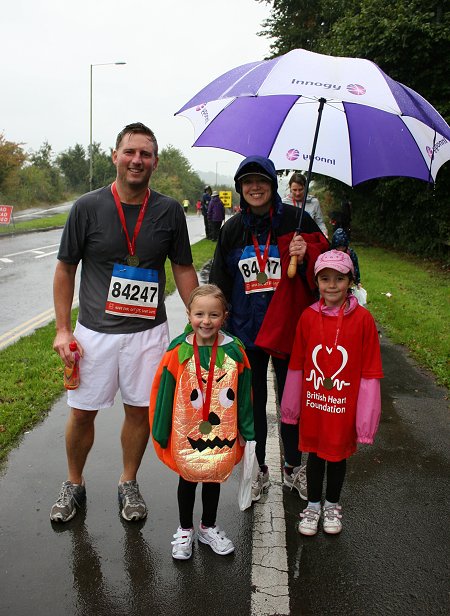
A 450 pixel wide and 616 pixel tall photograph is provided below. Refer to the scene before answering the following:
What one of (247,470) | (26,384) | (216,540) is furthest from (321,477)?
(26,384)

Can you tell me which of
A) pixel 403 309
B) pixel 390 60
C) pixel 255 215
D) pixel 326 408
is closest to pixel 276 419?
pixel 326 408

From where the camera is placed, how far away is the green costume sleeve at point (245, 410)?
2820 mm

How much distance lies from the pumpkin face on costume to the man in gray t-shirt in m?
0.46

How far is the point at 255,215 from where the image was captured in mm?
3182

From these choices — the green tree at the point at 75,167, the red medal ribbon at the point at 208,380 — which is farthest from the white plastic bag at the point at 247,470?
the green tree at the point at 75,167

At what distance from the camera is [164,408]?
275 centimetres

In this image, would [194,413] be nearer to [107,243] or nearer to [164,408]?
[164,408]

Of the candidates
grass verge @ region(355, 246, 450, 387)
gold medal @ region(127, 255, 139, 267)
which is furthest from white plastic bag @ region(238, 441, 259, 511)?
grass verge @ region(355, 246, 450, 387)

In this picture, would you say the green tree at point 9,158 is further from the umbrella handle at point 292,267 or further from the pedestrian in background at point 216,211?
the umbrella handle at point 292,267

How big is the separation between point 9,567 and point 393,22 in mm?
15383

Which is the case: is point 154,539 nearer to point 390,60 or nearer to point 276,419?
point 276,419

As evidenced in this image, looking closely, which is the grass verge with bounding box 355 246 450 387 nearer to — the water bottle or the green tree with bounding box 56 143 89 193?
the water bottle

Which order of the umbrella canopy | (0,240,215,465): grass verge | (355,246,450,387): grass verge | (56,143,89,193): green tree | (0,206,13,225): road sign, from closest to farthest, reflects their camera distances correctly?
the umbrella canopy → (0,240,215,465): grass verge → (355,246,450,387): grass verge → (0,206,13,225): road sign → (56,143,89,193): green tree

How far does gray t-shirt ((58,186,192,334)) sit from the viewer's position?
2.98 meters
